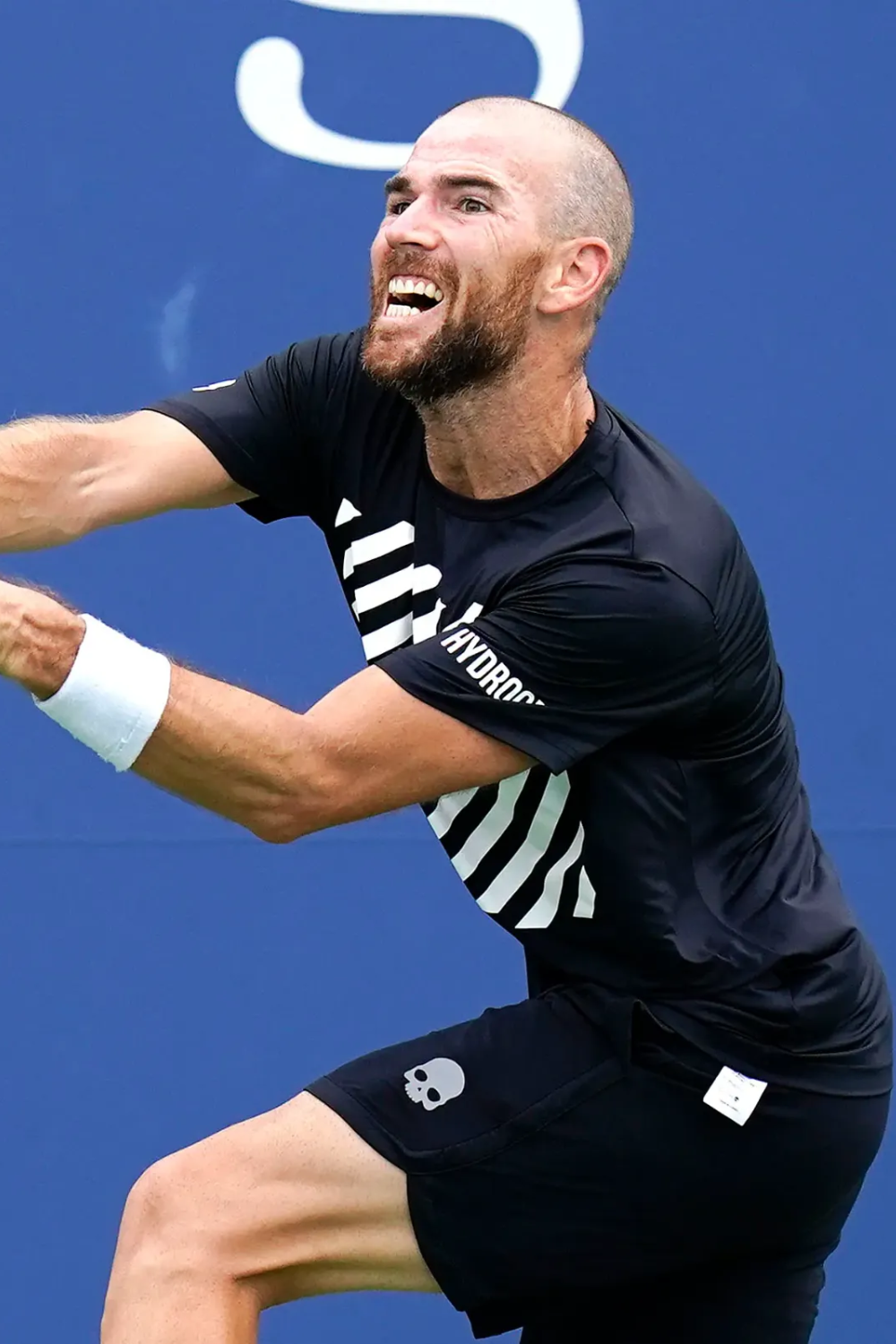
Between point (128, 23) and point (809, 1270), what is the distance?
72.1 inches

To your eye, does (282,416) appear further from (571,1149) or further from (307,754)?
(571,1149)

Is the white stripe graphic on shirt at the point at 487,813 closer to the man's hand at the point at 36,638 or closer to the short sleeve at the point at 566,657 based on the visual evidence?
the short sleeve at the point at 566,657

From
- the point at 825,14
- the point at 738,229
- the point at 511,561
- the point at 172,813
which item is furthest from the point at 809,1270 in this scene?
the point at 825,14

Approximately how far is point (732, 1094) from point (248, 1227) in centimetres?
48

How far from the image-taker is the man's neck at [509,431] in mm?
2121

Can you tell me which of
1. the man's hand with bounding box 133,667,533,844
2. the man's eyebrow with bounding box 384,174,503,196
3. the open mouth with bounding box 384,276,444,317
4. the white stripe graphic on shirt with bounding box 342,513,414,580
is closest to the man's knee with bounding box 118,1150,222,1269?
the man's hand with bounding box 133,667,533,844

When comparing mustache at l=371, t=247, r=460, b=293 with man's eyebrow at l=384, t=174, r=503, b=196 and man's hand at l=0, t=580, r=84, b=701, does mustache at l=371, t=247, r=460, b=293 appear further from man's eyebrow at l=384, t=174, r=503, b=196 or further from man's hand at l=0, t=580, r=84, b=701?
man's hand at l=0, t=580, r=84, b=701

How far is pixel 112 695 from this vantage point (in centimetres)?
181

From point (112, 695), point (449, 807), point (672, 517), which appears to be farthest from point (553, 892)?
point (112, 695)

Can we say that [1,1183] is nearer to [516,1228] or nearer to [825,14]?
[516,1228]

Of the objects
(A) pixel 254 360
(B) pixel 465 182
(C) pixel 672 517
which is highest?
(A) pixel 254 360

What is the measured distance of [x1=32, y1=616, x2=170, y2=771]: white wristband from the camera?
1799 mm

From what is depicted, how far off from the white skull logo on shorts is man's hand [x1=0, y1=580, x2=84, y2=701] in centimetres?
56

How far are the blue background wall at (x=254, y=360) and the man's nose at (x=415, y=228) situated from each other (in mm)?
887
